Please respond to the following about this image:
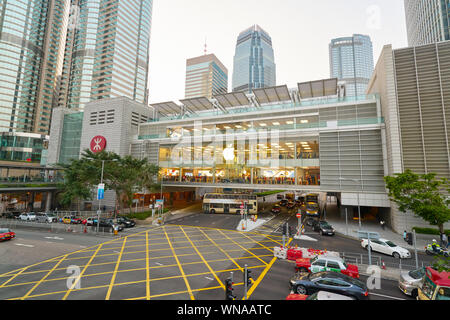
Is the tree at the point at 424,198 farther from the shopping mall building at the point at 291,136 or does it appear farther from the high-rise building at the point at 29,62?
the high-rise building at the point at 29,62

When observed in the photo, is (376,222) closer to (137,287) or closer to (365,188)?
(365,188)

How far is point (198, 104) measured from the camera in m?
50.1

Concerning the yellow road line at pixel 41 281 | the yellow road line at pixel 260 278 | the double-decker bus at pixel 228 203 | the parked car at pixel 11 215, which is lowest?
the yellow road line at pixel 41 281

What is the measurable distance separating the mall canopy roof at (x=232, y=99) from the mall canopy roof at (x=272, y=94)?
2.70 meters

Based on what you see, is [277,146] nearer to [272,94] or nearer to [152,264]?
[272,94]

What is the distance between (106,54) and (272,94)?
102549 millimetres

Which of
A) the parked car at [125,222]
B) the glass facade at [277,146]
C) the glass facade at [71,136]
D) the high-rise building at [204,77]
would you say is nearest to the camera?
the parked car at [125,222]

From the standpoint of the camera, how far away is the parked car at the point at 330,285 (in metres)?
11.3

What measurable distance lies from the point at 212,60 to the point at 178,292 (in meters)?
194

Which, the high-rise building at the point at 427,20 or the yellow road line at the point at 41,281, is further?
the high-rise building at the point at 427,20

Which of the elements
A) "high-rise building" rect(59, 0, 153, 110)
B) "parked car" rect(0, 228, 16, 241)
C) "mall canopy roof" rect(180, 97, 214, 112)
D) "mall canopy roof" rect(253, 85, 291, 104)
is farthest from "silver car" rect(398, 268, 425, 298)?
"high-rise building" rect(59, 0, 153, 110)

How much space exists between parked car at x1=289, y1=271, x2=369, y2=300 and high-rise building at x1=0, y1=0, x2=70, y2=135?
140 metres

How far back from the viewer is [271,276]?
1491cm

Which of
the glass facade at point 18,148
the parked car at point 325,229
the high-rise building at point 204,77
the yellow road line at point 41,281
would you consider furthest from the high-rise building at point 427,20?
the glass facade at point 18,148
